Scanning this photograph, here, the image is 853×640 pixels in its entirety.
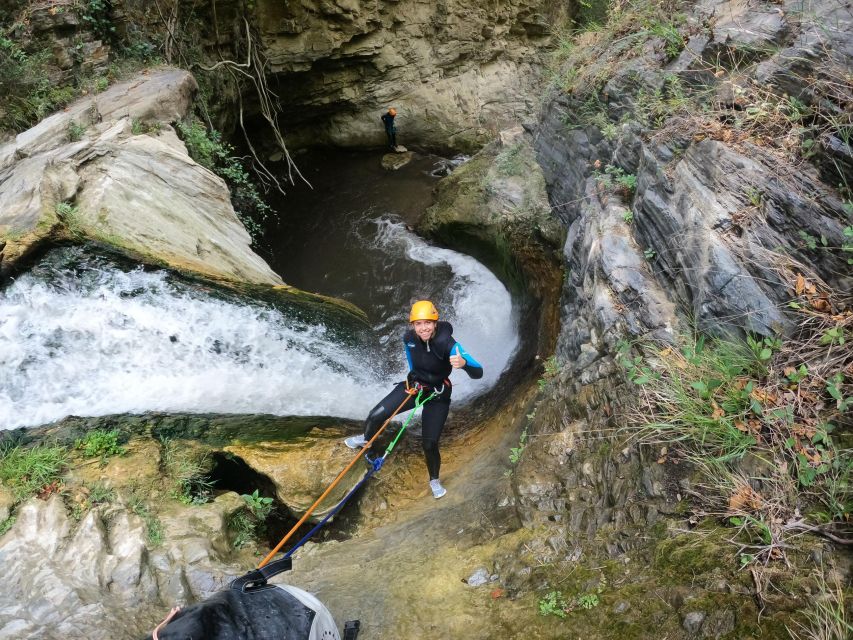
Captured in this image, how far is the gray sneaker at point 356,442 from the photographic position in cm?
484

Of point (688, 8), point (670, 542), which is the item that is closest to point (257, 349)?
point (670, 542)

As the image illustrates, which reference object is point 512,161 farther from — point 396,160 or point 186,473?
point 186,473

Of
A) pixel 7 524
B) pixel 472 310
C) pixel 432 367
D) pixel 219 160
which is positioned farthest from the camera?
pixel 219 160

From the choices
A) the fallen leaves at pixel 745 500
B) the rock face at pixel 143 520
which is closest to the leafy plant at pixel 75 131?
the rock face at pixel 143 520

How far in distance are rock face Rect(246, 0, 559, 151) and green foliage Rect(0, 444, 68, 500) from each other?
9.29 meters

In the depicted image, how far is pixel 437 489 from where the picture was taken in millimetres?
4477

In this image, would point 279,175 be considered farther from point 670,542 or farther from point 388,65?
point 670,542

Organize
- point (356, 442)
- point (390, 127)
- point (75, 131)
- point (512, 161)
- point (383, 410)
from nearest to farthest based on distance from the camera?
point (383, 410), point (356, 442), point (75, 131), point (512, 161), point (390, 127)

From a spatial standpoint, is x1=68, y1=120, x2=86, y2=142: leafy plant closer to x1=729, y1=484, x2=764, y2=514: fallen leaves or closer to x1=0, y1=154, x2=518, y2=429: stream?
x1=0, y1=154, x2=518, y2=429: stream

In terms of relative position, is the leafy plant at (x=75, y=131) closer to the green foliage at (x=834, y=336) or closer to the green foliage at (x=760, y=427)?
the green foliage at (x=760, y=427)

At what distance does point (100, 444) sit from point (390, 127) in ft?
32.5

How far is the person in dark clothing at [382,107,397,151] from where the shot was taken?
12.1 m

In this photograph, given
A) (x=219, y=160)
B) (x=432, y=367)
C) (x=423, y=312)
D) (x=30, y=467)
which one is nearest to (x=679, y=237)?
(x=423, y=312)

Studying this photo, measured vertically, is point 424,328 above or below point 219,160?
above
